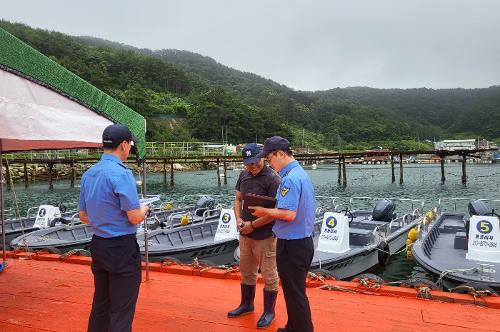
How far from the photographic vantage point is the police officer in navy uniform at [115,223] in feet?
9.35

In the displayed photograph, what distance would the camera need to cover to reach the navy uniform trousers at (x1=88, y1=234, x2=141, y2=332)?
290cm

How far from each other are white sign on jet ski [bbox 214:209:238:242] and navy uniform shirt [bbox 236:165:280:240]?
6.56 metres

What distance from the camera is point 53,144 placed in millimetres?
5703

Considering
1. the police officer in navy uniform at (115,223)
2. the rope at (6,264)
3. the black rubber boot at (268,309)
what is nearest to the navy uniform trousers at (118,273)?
the police officer in navy uniform at (115,223)

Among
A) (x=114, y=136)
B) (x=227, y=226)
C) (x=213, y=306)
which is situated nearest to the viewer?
(x=114, y=136)

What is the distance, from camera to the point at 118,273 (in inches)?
114

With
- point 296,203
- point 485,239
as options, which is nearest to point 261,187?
point 296,203

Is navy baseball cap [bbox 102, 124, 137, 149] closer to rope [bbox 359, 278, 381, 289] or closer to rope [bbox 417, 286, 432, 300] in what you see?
rope [bbox 359, 278, 381, 289]

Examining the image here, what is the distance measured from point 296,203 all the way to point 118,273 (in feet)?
4.57

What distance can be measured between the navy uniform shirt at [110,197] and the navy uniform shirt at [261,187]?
1414 millimetres

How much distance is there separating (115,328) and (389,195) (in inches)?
1351

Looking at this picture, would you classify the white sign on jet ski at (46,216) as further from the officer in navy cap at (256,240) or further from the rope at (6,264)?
the officer in navy cap at (256,240)

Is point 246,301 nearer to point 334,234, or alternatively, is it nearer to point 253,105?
point 334,234

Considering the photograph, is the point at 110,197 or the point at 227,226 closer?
the point at 110,197
